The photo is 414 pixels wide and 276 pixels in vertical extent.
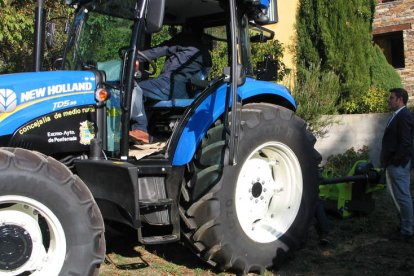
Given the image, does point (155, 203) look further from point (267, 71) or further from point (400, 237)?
point (400, 237)

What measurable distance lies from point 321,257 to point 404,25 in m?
11.7

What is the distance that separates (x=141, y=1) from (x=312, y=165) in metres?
2.14

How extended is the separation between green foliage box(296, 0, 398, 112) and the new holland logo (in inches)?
352

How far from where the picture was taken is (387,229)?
616 centimetres

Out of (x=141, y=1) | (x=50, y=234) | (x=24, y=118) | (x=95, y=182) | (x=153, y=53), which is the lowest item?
(x=50, y=234)

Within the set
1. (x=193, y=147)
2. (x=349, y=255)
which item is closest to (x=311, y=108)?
(x=349, y=255)

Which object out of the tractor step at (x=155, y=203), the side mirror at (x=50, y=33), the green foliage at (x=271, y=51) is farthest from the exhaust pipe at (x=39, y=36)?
the green foliage at (x=271, y=51)

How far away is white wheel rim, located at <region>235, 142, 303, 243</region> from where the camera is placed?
466cm

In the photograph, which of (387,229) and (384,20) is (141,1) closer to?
(387,229)

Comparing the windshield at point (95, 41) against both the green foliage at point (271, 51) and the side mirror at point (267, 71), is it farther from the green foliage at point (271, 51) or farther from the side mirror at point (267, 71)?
the green foliage at point (271, 51)

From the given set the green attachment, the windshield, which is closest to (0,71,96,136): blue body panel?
the windshield

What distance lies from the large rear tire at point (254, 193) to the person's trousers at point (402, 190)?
1.32m

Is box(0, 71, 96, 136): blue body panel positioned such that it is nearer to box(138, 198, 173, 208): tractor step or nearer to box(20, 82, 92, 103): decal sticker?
box(20, 82, 92, 103): decal sticker

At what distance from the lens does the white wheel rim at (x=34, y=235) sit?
3441 mm
